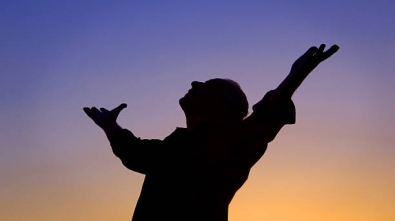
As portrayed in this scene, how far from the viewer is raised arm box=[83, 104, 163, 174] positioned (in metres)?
4.43

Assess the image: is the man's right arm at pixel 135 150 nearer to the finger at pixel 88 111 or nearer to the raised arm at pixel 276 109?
the finger at pixel 88 111

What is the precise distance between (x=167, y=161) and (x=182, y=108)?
15.5 inches

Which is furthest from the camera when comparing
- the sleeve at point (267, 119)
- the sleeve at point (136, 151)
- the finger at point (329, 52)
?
the sleeve at point (136, 151)

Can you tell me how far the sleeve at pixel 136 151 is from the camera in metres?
4.43

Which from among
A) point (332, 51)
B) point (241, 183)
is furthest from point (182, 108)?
point (332, 51)

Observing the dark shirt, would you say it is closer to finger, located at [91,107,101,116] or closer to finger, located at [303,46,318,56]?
finger, located at [303,46,318,56]

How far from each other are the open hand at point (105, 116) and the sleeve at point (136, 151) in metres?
0.18

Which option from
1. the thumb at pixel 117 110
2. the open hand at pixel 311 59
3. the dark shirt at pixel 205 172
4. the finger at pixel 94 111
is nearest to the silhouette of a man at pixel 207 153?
the dark shirt at pixel 205 172

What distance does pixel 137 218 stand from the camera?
4258 millimetres

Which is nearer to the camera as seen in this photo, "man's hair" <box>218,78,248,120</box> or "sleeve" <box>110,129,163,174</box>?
"man's hair" <box>218,78,248,120</box>

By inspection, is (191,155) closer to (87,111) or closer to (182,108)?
(182,108)

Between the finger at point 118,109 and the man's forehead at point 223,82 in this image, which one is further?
the finger at point 118,109

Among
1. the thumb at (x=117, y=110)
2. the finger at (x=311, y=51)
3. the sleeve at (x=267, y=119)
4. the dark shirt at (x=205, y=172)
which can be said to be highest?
the thumb at (x=117, y=110)

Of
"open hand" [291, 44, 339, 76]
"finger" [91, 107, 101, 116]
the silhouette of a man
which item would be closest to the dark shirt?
the silhouette of a man
